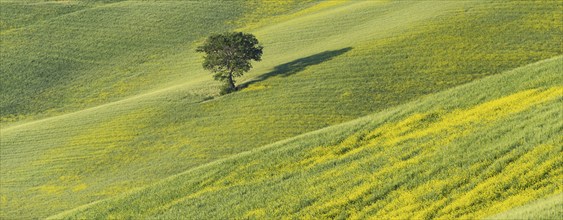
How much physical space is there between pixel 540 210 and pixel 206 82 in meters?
52.4

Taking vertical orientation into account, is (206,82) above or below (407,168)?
above

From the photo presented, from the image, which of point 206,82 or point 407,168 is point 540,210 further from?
point 206,82

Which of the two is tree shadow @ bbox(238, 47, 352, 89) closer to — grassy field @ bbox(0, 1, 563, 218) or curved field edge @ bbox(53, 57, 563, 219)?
grassy field @ bbox(0, 1, 563, 218)

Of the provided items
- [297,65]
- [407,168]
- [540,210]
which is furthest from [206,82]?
[540,210]

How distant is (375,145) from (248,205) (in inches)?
296

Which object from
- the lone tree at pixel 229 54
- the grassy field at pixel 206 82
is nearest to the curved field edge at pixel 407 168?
the grassy field at pixel 206 82

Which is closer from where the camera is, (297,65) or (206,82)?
(297,65)

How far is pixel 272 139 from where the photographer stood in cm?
5144

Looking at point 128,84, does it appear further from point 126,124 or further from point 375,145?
point 375,145

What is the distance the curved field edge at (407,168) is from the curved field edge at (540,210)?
100cm

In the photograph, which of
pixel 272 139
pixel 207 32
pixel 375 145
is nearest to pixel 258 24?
pixel 207 32

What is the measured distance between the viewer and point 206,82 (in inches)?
2744

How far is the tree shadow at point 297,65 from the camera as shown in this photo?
6631 cm

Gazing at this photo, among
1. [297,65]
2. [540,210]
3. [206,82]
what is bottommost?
[540,210]
